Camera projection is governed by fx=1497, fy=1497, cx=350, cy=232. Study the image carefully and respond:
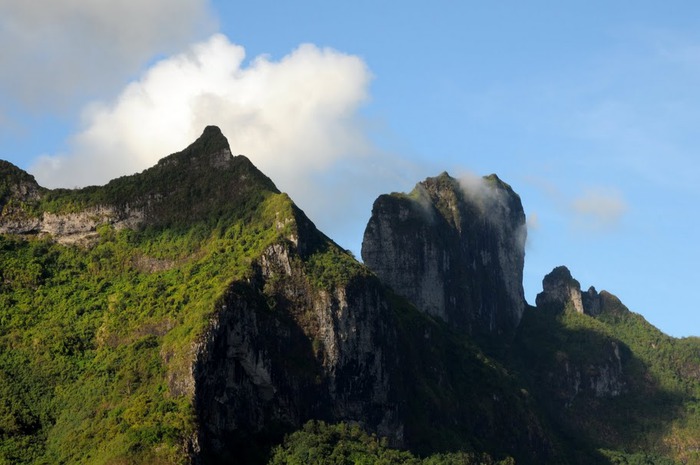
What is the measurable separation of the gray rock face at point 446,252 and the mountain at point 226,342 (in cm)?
37

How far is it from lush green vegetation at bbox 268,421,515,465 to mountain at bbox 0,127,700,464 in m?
0.21

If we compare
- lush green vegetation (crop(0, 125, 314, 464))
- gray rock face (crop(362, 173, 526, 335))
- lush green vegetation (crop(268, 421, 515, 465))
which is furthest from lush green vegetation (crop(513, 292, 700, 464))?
lush green vegetation (crop(0, 125, 314, 464))

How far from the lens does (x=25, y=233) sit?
14275 cm

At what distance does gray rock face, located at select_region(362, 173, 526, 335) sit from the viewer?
178m

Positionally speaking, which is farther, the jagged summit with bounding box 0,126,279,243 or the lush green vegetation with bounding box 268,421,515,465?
the jagged summit with bounding box 0,126,279,243

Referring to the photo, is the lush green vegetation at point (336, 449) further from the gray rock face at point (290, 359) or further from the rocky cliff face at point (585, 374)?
the rocky cliff face at point (585, 374)

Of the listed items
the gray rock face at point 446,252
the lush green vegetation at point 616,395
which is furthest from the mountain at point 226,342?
the lush green vegetation at point 616,395

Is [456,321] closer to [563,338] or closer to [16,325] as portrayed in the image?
[563,338]

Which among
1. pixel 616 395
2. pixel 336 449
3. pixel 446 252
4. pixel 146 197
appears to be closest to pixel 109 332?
pixel 146 197

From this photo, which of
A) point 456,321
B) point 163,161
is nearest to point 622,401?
point 456,321

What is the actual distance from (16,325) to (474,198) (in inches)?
3190

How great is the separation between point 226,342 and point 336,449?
12.5 m

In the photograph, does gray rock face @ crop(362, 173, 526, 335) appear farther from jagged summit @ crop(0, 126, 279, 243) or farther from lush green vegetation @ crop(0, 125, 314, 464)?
jagged summit @ crop(0, 126, 279, 243)

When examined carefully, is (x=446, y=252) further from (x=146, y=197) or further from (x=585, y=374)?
(x=146, y=197)
